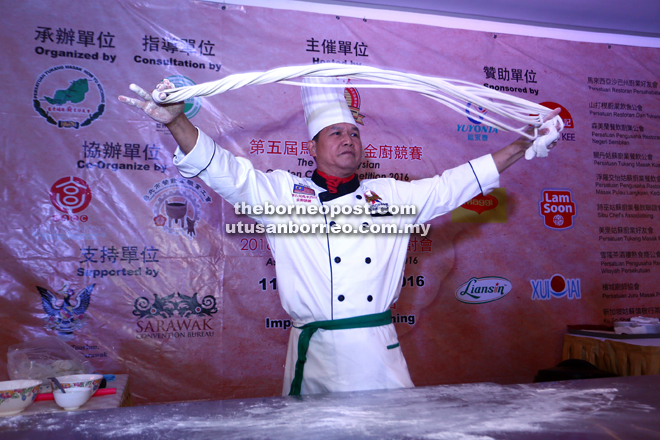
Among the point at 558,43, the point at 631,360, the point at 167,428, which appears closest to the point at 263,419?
the point at 167,428

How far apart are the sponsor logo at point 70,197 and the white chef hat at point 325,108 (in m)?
1.26

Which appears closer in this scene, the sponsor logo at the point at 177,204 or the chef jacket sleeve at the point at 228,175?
the chef jacket sleeve at the point at 228,175

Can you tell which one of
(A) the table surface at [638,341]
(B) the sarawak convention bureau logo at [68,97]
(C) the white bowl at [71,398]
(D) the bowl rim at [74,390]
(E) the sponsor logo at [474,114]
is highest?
(B) the sarawak convention bureau logo at [68,97]

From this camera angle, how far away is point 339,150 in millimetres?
1909

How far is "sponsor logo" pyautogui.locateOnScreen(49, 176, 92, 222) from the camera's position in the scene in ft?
7.75

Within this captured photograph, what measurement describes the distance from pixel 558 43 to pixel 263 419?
3.24m

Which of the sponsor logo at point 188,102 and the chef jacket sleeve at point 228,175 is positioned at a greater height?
the sponsor logo at point 188,102

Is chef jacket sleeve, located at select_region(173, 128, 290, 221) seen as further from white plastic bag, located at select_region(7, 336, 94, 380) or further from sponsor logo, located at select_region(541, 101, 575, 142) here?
sponsor logo, located at select_region(541, 101, 575, 142)

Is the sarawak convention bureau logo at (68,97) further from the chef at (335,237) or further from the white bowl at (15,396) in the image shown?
the white bowl at (15,396)

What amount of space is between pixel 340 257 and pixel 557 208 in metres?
1.93

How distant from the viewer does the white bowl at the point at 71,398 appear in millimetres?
1369

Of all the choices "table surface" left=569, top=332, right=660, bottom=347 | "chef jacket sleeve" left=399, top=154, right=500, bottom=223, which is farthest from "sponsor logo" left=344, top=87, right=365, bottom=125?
"table surface" left=569, top=332, right=660, bottom=347

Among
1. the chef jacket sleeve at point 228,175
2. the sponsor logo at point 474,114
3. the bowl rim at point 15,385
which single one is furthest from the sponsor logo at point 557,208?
the bowl rim at point 15,385

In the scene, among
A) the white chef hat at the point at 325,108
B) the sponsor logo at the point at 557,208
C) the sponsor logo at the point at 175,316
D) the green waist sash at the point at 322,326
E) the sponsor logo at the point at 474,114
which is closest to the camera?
the sponsor logo at the point at 474,114
